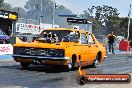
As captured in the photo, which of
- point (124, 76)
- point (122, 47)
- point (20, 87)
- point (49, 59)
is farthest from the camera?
point (122, 47)

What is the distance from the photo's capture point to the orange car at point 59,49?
1341 cm

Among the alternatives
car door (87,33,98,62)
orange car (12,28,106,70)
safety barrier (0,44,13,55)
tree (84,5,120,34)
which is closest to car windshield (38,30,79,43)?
orange car (12,28,106,70)

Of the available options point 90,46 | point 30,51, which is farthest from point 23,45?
point 90,46

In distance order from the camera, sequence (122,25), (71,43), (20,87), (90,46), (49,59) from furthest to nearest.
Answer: (122,25) < (90,46) < (71,43) < (49,59) < (20,87)

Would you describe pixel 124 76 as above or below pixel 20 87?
above

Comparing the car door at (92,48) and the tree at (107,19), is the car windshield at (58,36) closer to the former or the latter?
the car door at (92,48)

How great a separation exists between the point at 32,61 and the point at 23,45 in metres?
0.65

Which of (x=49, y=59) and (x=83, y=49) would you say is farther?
(x=83, y=49)

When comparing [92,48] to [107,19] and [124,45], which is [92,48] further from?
[107,19]

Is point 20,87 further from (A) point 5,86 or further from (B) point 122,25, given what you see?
(B) point 122,25

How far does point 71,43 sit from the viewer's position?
14461 mm

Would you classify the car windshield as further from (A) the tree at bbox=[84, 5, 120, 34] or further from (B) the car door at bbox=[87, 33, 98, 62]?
(A) the tree at bbox=[84, 5, 120, 34]

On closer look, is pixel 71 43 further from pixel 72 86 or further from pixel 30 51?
pixel 72 86

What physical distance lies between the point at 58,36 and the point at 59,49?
156 centimetres
